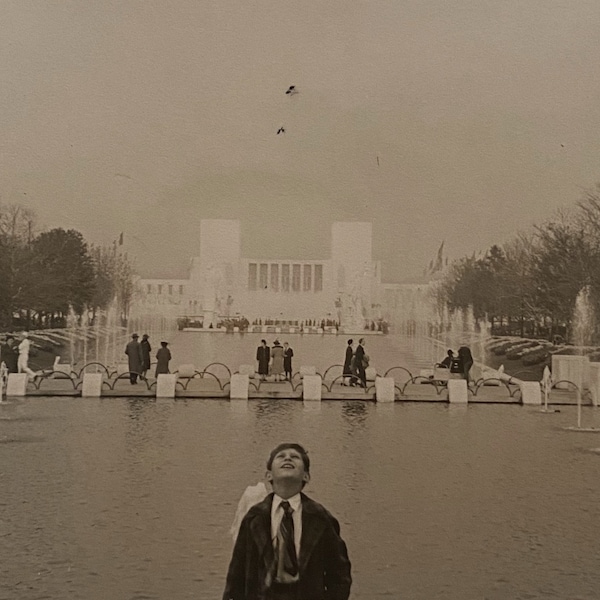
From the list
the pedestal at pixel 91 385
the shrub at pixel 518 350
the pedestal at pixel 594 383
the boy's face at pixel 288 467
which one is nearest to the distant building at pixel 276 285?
the pedestal at pixel 91 385

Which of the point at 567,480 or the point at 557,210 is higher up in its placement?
the point at 557,210

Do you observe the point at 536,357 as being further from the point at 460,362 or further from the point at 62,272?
the point at 62,272

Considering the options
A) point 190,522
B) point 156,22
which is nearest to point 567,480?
point 190,522

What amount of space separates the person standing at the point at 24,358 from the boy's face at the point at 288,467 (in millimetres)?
7787

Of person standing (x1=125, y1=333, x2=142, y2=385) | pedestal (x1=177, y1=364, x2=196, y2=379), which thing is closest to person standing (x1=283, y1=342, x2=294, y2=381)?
pedestal (x1=177, y1=364, x2=196, y2=379)

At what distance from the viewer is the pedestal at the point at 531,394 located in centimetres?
1147

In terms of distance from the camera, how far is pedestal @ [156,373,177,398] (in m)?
10.5

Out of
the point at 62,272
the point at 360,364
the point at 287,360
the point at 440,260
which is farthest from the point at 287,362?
the point at 62,272

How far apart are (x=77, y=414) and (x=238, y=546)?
21.1 feet

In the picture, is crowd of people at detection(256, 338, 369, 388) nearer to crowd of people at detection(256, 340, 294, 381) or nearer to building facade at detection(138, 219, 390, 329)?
crowd of people at detection(256, 340, 294, 381)

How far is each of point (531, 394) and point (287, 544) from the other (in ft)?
27.7

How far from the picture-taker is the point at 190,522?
20.3 feet

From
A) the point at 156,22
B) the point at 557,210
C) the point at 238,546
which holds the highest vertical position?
the point at 156,22

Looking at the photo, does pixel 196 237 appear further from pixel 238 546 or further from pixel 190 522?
pixel 238 546
